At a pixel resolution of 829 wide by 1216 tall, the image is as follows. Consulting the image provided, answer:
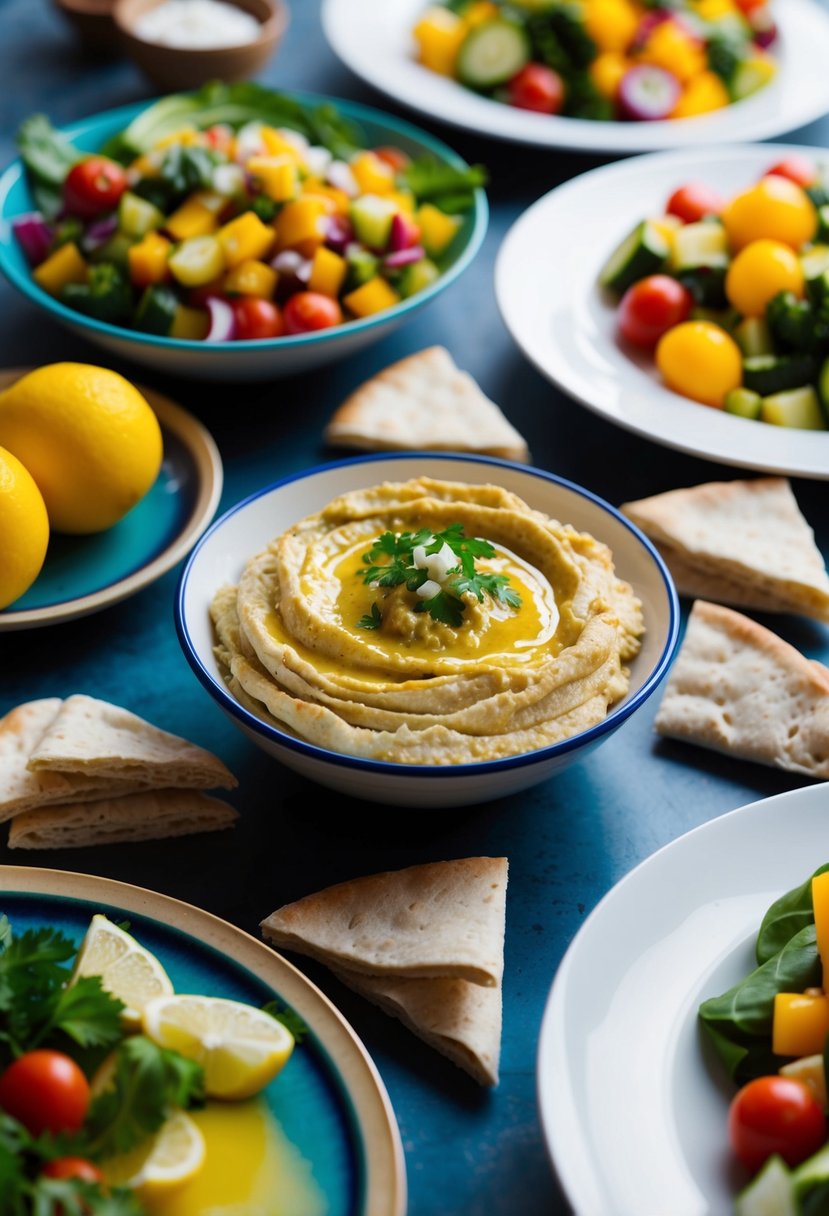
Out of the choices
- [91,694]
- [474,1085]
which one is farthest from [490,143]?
[474,1085]

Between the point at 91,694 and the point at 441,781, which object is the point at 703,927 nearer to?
the point at 441,781

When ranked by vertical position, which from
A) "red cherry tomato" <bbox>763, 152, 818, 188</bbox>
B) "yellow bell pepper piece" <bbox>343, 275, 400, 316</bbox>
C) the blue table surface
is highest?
"red cherry tomato" <bbox>763, 152, 818, 188</bbox>

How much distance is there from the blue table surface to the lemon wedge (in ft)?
1.22

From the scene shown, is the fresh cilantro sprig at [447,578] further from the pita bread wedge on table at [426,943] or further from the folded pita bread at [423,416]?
the folded pita bread at [423,416]

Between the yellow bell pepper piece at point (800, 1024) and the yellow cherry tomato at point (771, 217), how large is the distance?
2708 mm

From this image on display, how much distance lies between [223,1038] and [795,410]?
2.47m

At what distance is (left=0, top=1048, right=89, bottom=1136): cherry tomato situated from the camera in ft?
5.98

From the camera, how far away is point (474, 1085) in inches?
86.4

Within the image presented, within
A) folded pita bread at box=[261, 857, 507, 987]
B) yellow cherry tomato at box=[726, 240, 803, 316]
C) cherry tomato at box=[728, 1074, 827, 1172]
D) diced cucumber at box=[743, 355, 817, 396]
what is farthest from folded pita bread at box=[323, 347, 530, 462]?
cherry tomato at box=[728, 1074, 827, 1172]

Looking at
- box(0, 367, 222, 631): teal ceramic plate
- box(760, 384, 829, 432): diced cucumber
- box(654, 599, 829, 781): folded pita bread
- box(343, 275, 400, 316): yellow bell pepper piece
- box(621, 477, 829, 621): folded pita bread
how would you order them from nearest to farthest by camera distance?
box(654, 599, 829, 781): folded pita bread, box(0, 367, 222, 631): teal ceramic plate, box(621, 477, 829, 621): folded pita bread, box(760, 384, 829, 432): diced cucumber, box(343, 275, 400, 316): yellow bell pepper piece

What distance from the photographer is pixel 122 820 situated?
2568mm

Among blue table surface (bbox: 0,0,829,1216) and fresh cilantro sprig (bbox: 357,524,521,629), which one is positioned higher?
fresh cilantro sprig (bbox: 357,524,521,629)

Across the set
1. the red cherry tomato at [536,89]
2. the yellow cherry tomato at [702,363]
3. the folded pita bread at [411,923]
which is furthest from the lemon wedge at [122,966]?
the red cherry tomato at [536,89]

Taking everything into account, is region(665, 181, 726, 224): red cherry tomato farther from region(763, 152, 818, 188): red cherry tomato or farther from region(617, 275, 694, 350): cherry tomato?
region(617, 275, 694, 350): cherry tomato
